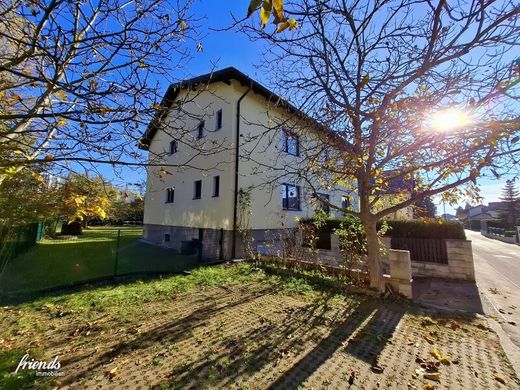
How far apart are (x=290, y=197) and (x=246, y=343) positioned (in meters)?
10.9

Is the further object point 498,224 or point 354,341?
point 498,224

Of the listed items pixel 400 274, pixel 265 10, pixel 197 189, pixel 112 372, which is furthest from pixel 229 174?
pixel 265 10

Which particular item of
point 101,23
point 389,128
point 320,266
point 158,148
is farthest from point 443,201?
point 158,148

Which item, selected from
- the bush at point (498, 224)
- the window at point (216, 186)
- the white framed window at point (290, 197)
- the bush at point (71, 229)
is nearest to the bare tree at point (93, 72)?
the window at point (216, 186)

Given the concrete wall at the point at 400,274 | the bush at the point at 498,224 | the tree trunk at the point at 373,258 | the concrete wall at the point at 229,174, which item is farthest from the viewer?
the bush at the point at 498,224

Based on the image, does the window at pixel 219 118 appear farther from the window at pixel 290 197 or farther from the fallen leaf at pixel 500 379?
the fallen leaf at pixel 500 379

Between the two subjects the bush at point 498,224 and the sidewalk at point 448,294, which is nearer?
the sidewalk at point 448,294

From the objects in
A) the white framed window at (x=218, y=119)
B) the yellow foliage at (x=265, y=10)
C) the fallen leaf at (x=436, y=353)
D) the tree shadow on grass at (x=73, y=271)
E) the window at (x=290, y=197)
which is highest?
the white framed window at (x=218, y=119)

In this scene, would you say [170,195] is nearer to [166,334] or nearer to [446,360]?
[166,334]

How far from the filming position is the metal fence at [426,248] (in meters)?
9.04

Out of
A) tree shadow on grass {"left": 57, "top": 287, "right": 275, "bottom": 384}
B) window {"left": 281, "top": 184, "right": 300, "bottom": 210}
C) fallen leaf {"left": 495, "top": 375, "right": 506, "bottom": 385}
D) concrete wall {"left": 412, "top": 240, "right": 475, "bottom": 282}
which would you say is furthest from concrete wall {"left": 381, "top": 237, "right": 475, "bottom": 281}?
window {"left": 281, "top": 184, "right": 300, "bottom": 210}

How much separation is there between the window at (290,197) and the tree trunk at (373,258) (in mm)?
7639

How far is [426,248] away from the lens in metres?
9.41

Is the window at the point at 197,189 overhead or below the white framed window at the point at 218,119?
below
